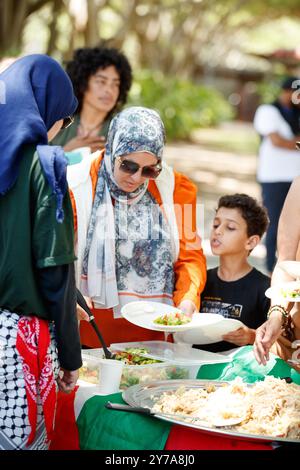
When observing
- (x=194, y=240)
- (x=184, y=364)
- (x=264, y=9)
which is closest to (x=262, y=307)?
(x=194, y=240)

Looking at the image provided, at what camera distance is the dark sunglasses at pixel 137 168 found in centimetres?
371

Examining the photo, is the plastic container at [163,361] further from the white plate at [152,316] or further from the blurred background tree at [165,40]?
the blurred background tree at [165,40]

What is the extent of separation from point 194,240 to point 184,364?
2.43 feet

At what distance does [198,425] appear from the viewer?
9.71 feet

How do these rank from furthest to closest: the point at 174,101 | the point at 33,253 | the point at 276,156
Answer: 1. the point at 174,101
2. the point at 276,156
3. the point at 33,253

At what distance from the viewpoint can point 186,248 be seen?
4004 millimetres

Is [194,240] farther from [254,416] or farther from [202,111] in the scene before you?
[202,111]

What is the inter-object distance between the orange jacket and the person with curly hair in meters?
1.72

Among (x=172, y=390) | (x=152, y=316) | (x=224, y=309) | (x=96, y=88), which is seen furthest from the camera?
(x=96, y=88)

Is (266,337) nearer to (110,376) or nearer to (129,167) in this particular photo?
(110,376)

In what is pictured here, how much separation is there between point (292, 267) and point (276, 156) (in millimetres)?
4719

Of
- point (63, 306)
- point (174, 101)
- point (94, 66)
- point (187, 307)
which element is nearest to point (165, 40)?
point (174, 101)

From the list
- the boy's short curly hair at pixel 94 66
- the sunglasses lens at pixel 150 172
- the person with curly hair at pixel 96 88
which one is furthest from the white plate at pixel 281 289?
the boy's short curly hair at pixel 94 66

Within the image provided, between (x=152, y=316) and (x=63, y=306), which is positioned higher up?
(x=63, y=306)
